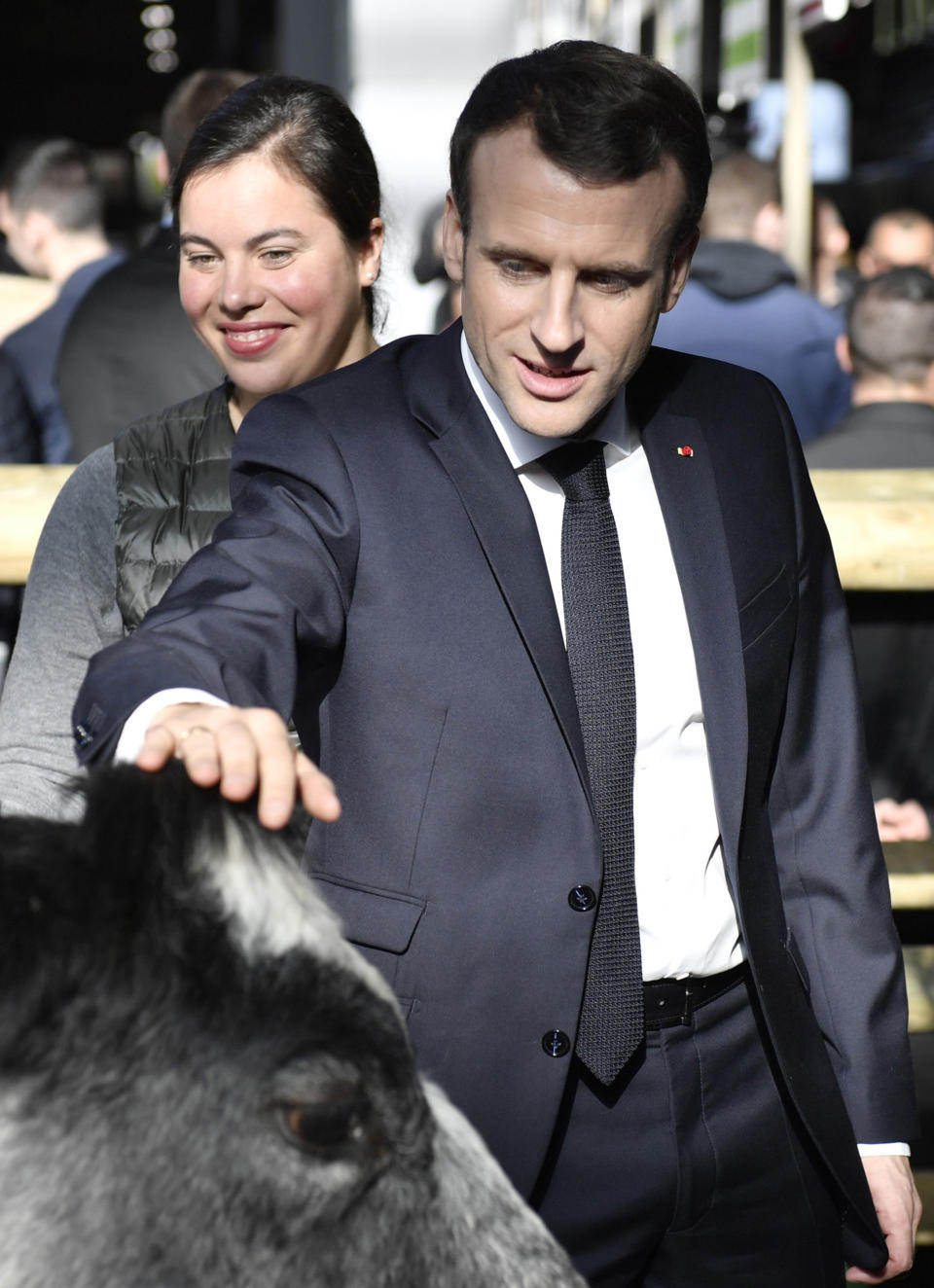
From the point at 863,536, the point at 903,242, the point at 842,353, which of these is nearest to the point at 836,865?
the point at 863,536

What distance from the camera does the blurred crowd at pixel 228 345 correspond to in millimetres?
2402

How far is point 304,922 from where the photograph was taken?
1.48 meters

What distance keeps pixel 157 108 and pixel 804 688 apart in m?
38.1

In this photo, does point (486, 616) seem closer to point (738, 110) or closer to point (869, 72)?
point (738, 110)

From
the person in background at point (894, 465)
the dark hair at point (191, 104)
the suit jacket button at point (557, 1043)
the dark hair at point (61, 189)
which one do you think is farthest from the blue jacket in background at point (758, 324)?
the suit jacket button at point (557, 1043)

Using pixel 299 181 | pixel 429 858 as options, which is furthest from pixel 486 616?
pixel 299 181

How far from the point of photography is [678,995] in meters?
1.99

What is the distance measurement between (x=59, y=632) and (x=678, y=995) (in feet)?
3.45

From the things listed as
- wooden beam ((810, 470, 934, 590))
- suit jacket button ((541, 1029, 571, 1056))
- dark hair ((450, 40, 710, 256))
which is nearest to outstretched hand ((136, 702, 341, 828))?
suit jacket button ((541, 1029, 571, 1056))

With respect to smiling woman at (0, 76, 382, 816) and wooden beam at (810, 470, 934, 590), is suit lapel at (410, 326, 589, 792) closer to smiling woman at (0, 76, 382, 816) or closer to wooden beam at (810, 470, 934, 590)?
smiling woman at (0, 76, 382, 816)

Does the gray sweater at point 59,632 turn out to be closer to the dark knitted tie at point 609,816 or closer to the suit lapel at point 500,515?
the suit lapel at point 500,515

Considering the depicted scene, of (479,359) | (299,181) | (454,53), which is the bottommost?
(479,359)

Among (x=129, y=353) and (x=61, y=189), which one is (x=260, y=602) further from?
(x=61, y=189)

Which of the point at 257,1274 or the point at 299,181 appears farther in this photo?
the point at 299,181
